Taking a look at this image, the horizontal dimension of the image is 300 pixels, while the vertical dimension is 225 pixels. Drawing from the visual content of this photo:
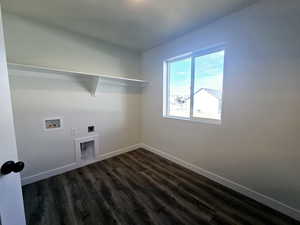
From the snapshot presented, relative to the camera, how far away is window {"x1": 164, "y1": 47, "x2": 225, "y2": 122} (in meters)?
1.98

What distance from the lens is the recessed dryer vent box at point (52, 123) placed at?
2.04 meters

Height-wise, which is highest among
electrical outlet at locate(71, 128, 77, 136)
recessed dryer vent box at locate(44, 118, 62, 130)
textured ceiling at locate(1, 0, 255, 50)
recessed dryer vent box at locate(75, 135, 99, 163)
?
textured ceiling at locate(1, 0, 255, 50)

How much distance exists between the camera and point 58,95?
6.90 ft

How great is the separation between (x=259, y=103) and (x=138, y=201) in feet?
6.48

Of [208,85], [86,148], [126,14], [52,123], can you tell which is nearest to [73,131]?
[52,123]

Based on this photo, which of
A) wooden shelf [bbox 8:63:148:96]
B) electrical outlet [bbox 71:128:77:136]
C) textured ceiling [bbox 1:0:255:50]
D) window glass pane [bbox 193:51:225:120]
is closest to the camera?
textured ceiling [bbox 1:0:255:50]

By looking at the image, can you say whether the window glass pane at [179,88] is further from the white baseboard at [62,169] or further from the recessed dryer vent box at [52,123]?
the recessed dryer vent box at [52,123]

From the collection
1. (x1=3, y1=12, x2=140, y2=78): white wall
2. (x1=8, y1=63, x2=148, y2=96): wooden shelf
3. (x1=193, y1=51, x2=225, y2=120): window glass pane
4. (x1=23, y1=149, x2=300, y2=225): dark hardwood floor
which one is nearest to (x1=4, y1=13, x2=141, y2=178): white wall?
(x1=3, y1=12, x2=140, y2=78): white wall

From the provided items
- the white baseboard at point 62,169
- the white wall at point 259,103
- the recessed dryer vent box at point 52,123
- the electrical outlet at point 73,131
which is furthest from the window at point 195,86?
the recessed dryer vent box at point 52,123

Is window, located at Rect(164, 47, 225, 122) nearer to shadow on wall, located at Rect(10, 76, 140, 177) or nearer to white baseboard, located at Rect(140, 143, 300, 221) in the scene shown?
white baseboard, located at Rect(140, 143, 300, 221)

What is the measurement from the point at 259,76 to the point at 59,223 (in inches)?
112

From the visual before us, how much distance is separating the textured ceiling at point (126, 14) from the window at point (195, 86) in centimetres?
51

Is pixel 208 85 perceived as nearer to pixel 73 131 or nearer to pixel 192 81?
pixel 192 81

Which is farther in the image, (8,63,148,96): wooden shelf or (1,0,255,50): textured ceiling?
(8,63,148,96): wooden shelf
